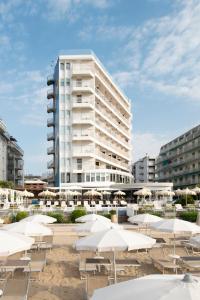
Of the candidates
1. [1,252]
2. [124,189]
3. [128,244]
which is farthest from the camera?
[124,189]

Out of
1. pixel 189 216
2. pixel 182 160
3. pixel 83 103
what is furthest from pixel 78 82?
pixel 182 160

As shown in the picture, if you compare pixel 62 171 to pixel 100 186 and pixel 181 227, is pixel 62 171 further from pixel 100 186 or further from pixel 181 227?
pixel 181 227

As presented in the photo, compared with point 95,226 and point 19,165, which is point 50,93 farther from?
point 95,226

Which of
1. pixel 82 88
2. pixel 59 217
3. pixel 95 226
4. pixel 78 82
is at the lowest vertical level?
pixel 59 217

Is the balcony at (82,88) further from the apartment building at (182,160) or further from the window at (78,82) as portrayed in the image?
the apartment building at (182,160)

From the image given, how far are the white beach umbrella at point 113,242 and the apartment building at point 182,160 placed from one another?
73.8 meters

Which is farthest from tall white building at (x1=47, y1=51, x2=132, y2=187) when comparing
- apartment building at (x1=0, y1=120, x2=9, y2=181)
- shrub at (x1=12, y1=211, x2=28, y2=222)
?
shrub at (x1=12, y1=211, x2=28, y2=222)

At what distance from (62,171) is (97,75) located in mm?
17653

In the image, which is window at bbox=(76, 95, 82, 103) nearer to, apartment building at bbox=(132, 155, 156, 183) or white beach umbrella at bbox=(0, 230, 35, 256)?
white beach umbrella at bbox=(0, 230, 35, 256)

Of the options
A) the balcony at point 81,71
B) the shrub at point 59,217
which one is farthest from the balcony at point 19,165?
the shrub at point 59,217

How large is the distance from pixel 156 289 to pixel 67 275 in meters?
8.21

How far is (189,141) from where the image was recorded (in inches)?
3516

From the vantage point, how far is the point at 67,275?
12.4 metres

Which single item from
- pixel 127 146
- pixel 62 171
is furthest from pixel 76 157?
pixel 127 146
